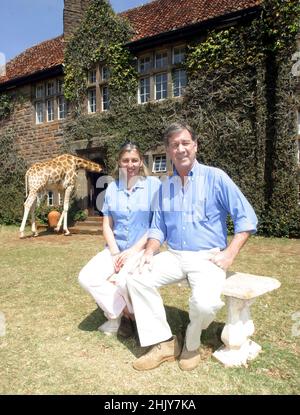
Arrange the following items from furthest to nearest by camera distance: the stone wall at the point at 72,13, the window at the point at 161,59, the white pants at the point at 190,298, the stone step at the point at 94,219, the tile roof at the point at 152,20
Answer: the stone wall at the point at 72,13
the stone step at the point at 94,219
the window at the point at 161,59
the tile roof at the point at 152,20
the white pants at the point at 190,298

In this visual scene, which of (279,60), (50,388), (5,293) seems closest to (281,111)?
(279,60)

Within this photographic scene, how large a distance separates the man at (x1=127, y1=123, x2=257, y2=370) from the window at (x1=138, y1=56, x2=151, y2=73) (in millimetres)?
10025

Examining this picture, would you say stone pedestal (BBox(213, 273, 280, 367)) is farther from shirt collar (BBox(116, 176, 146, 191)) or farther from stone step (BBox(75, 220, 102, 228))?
stone step (BBox(75, 220, 102, 228))

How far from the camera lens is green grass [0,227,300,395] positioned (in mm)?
2943

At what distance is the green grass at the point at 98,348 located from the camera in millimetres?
2943

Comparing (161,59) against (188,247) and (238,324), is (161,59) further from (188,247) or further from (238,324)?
(238,324)

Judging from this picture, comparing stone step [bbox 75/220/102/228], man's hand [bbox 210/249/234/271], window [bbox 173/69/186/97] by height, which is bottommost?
stone step [bbox 75/220/102/228]

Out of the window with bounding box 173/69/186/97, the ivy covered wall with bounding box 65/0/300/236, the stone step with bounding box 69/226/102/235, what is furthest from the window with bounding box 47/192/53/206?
the window with bounding box 173/69/186/97

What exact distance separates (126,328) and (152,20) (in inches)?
498

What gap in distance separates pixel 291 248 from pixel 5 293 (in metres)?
6.39

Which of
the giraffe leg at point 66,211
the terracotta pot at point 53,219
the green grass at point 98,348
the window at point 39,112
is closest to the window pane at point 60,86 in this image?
the window at point 39,112

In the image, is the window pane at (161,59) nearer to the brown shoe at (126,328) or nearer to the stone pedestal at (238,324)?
the brown shoe at (126,328)

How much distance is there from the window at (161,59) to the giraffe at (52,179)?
427 cm

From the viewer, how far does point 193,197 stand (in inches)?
141
